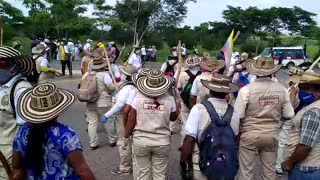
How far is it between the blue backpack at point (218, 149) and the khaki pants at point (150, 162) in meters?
0.96

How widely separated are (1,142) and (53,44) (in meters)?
29.0

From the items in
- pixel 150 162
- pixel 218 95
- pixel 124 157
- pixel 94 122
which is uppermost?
pixel 218 95

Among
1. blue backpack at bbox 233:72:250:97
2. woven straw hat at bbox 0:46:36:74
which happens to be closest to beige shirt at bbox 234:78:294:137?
woven straw hat at bbox 0:46:36:74

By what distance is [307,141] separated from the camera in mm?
4598

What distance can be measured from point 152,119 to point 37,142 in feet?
7.89

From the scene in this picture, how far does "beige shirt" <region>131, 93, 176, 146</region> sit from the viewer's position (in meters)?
6.02

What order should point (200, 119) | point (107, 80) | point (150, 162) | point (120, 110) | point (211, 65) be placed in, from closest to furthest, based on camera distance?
point (200, 119) < point (150, 162) < point (120, 110) < point (211, 65) < point (107, 80)

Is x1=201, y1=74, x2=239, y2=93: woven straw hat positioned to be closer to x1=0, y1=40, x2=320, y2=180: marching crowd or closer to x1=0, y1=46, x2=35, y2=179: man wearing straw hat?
x1=0, y1=40, x2=320, y2=180: marching crowd

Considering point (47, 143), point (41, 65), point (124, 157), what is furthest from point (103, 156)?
point (47, 143)

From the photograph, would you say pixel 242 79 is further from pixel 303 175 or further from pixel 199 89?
A: pixel 303 175

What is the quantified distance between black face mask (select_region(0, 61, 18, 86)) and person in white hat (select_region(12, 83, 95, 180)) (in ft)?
3.00

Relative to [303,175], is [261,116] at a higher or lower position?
higher

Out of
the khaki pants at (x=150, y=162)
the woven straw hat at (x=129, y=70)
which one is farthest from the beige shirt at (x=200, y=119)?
the woven straw hat at (x=129, y=70)

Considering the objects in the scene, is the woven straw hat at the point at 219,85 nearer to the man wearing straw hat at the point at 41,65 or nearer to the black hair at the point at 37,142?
the black hair at the point at 37,142
